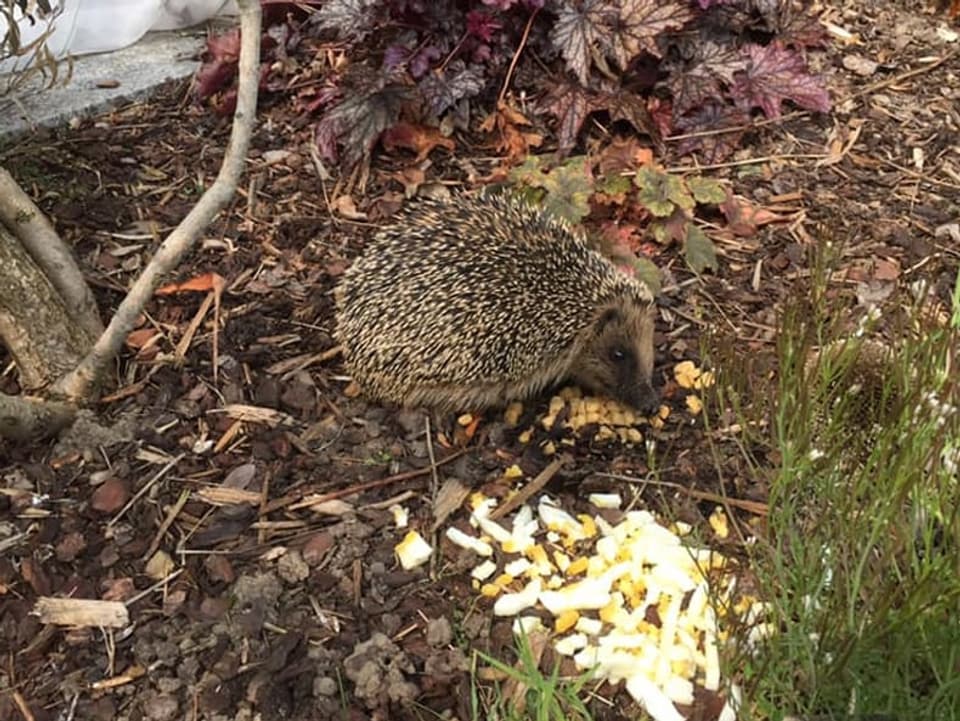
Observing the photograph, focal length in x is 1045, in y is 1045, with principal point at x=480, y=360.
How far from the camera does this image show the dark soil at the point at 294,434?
3037 millimetres

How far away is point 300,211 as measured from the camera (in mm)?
4742

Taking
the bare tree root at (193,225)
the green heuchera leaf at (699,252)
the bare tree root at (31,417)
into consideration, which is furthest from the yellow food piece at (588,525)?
the bare tree root at (31,417)

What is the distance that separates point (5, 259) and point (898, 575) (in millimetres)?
2992

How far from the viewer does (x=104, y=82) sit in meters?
5.45

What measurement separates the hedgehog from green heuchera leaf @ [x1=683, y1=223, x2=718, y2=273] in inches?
17.9

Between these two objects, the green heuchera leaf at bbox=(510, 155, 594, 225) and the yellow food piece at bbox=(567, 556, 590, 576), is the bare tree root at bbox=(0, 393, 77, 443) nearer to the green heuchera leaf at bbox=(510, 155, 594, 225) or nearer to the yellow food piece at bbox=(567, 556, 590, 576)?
the yellow food piece at bbox=(567, 556, 590, 576)

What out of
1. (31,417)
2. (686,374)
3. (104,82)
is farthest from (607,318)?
(104,82)

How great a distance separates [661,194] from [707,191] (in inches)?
9.3

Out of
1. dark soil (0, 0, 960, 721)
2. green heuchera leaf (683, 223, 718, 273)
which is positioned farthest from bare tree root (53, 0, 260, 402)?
green heuchera leaf (683, 223, 718, 273)

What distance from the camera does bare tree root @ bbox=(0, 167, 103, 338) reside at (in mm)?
3645

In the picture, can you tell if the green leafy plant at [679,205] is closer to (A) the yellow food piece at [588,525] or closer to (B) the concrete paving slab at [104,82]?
(A) the yellow food piece at [588,525]

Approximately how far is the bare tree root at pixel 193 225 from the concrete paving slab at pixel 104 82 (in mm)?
1900

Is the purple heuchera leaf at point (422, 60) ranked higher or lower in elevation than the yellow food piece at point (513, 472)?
higher

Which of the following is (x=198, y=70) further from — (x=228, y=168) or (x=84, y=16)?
(x=228, y=168)
